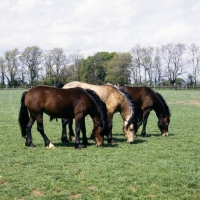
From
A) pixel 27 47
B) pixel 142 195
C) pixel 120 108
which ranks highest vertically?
pixel 27 47

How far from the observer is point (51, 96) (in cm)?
942

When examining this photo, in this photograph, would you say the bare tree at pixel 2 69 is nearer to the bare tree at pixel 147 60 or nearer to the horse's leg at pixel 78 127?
the bare tree at pixel 147 60

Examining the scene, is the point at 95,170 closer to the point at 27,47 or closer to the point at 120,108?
the point at 120,108

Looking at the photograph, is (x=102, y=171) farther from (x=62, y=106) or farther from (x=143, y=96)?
(x=143, y=96)

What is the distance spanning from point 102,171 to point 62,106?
126 inches

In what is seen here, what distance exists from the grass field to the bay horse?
1.79 feet

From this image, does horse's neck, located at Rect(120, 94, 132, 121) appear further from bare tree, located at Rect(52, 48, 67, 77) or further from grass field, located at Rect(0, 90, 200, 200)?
bare tree, located at Rect(52, 48, 67, 77)

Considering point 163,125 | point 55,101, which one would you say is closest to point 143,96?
point 163,125

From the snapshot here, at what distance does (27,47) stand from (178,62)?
140 feet

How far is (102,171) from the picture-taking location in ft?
22.4

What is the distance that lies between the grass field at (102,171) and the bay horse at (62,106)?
55cm

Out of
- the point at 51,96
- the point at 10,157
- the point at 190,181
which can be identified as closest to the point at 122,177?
the point at 190,181

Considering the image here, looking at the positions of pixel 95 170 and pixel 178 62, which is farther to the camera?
pixel 178 62

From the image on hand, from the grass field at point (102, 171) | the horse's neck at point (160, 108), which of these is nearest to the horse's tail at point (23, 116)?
the grass field at point (102, 171)
